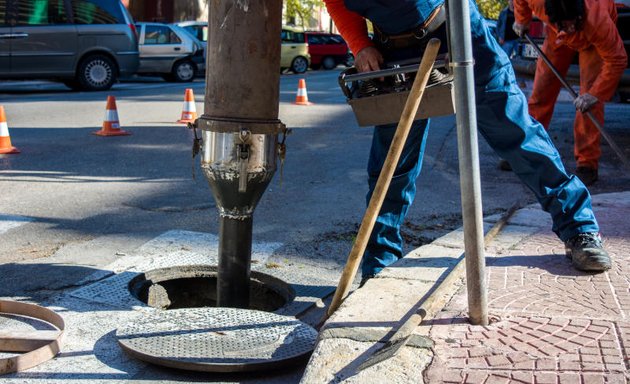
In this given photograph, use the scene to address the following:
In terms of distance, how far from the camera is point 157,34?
21641mm

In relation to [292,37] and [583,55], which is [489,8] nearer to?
[292,37]

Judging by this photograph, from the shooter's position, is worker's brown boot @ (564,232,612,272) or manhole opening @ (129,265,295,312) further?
manhole opening @ (129,265,295,312)

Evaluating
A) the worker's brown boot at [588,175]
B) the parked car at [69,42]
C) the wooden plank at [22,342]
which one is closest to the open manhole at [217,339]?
the wooden plank at [22,342]

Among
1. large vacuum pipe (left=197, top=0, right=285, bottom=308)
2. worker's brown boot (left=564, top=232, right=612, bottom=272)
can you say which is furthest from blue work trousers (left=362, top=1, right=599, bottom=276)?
large vacuum pipe (left=197, top=0, right=285, bottom=308)

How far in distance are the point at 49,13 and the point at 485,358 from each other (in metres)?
15.2

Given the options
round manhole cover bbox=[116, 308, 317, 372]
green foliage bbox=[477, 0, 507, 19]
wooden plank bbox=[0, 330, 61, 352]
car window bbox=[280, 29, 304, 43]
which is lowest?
wooden plank bbox=[0, 330, 61, 352]

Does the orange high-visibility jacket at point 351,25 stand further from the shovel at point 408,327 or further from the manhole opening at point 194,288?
the manhole opening at point 194,288

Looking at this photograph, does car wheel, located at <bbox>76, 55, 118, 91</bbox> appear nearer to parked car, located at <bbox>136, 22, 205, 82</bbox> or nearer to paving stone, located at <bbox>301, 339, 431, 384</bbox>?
parked car, located at <bbox>136, 22, 205, 82</bbox>

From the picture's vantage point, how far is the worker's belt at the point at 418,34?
3.46m

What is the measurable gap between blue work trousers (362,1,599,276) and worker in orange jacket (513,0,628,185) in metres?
2.36

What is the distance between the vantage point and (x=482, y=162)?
26.3 ft

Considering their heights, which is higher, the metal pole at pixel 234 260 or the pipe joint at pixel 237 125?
the pipe joint at pixel 237 125

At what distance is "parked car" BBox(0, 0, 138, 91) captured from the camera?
1598 cm

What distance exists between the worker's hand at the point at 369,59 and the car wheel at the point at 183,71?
19.0 meters
